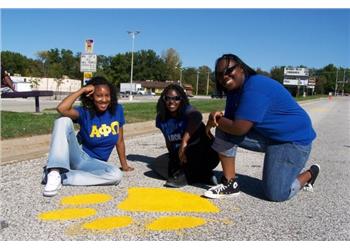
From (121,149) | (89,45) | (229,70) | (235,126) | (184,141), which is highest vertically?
(89,45)

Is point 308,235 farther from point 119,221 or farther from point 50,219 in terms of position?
point 50,219

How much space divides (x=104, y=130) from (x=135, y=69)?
4874 inches

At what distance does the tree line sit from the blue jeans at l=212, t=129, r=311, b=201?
9169 cm

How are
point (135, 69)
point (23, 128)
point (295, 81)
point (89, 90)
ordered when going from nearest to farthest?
point (89, 90), point (23, 128), point (295, 81), point (135, 69)

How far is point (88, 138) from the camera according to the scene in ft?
17.7

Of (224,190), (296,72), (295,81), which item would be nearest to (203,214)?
(224,190)

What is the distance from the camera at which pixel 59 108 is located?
511 centimetres

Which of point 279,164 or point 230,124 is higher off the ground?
point 230,124

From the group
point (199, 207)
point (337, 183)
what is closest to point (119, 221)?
point (199, 207)

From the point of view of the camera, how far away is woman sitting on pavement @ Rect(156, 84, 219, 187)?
5387mm

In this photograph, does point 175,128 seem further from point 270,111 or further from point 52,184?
point 52,184

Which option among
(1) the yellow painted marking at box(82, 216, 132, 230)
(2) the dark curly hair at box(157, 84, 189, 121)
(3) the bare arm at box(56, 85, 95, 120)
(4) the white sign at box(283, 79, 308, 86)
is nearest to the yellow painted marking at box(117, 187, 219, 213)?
(1) the yellow painted marking at box(82, 216, 132, 230)

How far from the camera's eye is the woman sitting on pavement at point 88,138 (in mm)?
4973

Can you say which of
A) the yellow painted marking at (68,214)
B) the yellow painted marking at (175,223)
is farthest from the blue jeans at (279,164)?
the yellow painted marking at (68,214)
